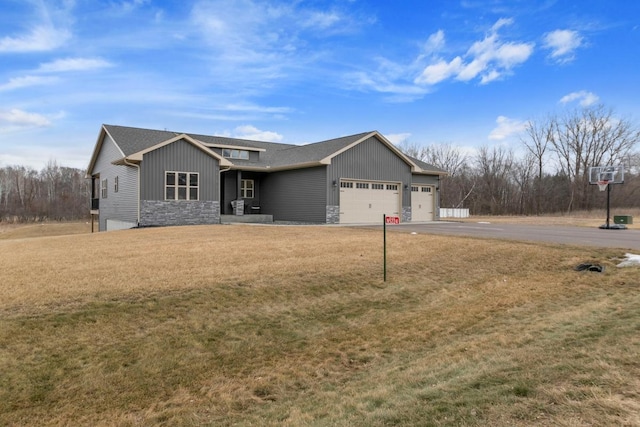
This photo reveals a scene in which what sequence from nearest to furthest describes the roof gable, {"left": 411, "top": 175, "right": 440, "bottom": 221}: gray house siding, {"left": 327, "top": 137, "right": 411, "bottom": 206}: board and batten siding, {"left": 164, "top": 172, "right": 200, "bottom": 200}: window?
the roof gable
{"left": 164, "top": 172, "right": 200, "bottom": 200}: window
{"left": 327, "top": 137, "right": 411, "bottom": 206}: board and batten siding
{"left": 411, "top": 175, "right": 440, "bottom": 221}: gray house siding

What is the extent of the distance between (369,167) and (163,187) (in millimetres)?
10483

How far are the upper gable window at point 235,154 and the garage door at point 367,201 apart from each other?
23.8ft

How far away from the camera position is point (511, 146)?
1909 inches

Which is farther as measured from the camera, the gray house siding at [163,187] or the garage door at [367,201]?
the garage door at [367,201]

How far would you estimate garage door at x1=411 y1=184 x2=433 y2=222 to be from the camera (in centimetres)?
2450

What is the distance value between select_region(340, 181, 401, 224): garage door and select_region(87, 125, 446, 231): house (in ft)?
0.17

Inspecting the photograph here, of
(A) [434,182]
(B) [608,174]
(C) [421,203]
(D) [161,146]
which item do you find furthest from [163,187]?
(B) [608,174]

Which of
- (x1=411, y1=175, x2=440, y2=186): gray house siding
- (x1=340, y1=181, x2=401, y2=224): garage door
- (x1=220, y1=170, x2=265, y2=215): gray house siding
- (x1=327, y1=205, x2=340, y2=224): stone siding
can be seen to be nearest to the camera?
(x1=327, y1=205, x2=340, y2=224): stone siding

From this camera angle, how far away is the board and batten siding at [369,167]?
20.4 m

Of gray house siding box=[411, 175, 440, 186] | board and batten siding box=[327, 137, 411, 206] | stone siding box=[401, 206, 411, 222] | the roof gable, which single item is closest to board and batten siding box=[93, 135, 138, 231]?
the roof gable

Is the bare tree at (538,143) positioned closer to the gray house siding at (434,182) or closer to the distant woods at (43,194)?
the gray house siding at (434,182)

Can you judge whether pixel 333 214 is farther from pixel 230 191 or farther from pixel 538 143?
pixel 538 143

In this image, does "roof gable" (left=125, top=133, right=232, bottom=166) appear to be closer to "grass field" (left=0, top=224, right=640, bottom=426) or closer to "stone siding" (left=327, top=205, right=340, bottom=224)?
"stone siding" (left=327, top=205, right=340, bottom=224)

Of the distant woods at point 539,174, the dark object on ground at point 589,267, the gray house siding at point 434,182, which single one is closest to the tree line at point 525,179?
the distant woods at point 539,174
